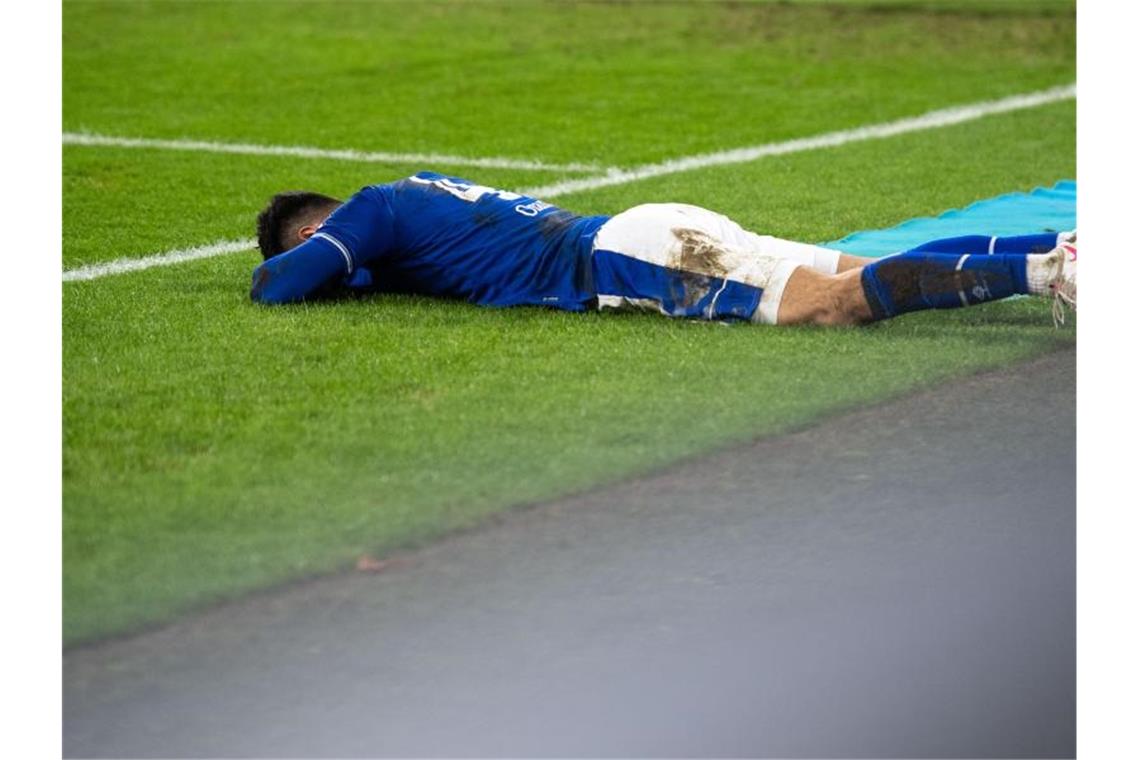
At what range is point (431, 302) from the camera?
6.03 meters

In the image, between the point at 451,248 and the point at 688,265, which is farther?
the point at 451,248

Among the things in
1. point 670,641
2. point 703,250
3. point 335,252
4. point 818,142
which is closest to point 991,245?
point 703,250

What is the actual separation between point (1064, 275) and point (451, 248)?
186cm

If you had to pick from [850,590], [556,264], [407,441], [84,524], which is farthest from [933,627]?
[556,264]

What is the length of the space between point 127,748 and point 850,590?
1465mm

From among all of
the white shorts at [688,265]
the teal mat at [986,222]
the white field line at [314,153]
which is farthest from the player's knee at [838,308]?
the white field line at [314,153]

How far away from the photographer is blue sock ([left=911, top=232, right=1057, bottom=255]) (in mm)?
5535

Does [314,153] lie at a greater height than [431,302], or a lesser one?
greater

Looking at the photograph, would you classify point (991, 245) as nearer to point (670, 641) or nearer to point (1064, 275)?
point (1064, 275)

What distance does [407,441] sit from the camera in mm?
4566

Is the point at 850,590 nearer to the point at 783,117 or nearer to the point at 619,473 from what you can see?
the point at 619,473

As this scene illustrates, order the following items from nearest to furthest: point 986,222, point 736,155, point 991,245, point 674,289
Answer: point 991,245 → point 674,289 → point 986,222 → point 736,155

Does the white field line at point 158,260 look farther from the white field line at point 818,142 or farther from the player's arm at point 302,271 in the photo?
the white field line at point 818,142

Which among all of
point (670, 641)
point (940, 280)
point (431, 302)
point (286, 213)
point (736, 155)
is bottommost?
point (670, 641)
